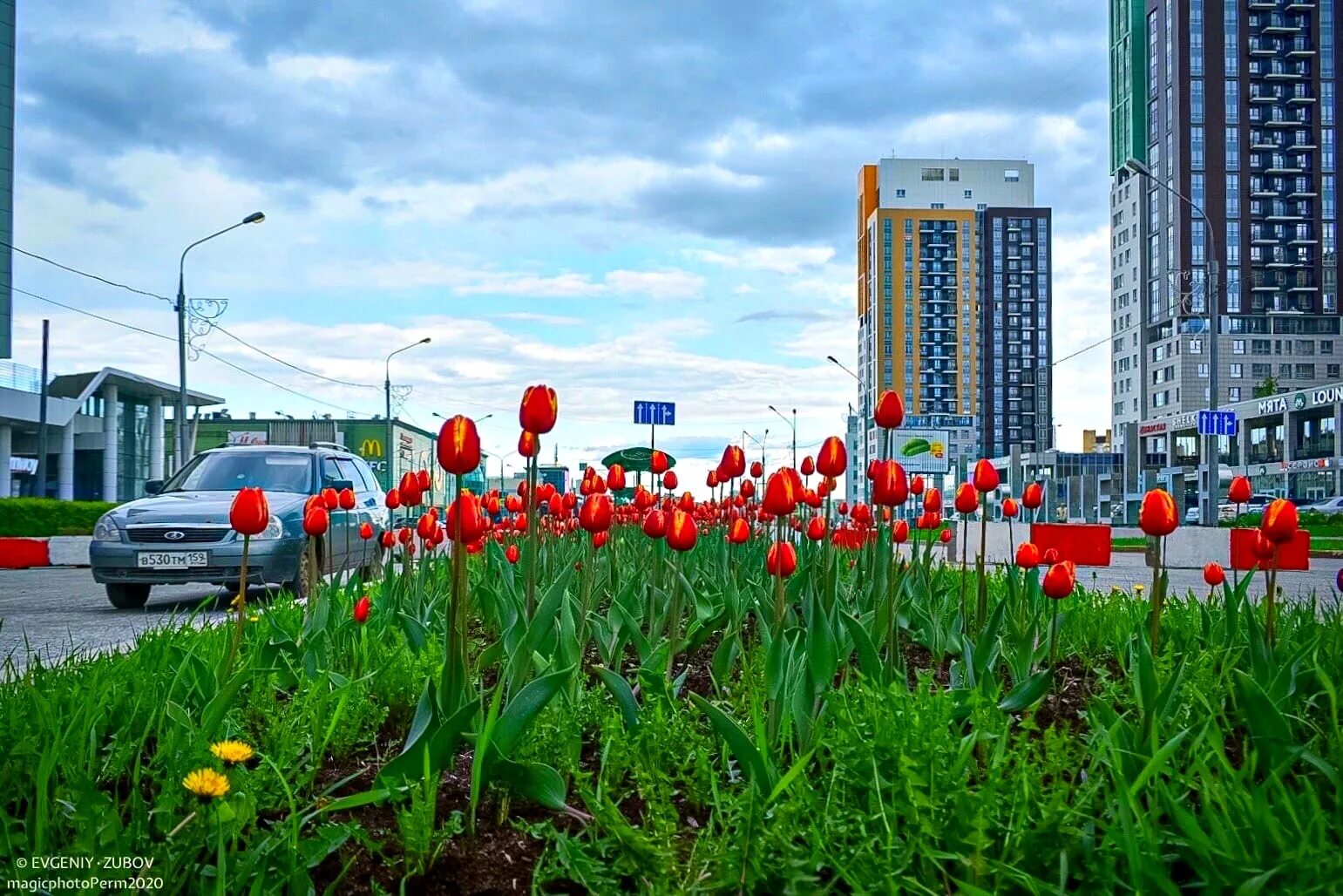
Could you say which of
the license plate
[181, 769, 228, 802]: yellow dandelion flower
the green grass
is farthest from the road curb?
[181, 769, 228, 802]: yellow dandelion flower

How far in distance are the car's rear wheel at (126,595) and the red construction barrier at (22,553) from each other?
32.0ft

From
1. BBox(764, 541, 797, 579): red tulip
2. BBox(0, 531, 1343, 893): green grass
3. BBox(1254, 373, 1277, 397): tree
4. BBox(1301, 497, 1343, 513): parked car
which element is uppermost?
BBox(1254, 373, 1277, 397): tree

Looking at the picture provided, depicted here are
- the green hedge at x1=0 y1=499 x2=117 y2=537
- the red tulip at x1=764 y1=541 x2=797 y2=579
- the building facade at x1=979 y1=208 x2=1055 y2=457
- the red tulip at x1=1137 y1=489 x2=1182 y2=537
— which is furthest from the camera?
the building facade at x1=979 y1=208 x2=1055 y2=457

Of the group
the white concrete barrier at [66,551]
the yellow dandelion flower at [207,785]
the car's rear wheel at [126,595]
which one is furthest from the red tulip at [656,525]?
the white concrete barrier at [66,551]

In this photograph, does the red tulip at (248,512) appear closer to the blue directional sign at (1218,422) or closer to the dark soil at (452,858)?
the dark soil at (452,858)

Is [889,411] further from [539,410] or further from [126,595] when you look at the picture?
[126,595]

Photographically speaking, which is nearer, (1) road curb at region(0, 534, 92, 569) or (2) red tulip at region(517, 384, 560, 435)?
(2) red tulip at region(517, 384, 560, 435)

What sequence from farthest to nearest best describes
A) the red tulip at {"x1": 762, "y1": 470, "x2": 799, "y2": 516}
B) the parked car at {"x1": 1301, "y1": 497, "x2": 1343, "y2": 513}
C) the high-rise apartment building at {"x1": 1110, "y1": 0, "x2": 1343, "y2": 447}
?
the high-rise apartment building at {"x1": 1110, "y1": 0, "x2": 1343, "y2": 447} < the parked car at {"x1": 1301, "y1": 497, "x2": 1343, "y2": 513} < the red tulip at {"x1": 762, "y1": 470, "x2": 799, "y2": 516}

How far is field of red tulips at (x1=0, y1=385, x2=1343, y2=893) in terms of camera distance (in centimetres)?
194

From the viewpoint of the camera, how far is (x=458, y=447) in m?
2.46

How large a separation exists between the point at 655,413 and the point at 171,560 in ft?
26.1

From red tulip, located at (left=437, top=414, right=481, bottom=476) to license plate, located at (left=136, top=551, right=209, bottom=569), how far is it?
7640 millimetres

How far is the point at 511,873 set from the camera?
2156 mm

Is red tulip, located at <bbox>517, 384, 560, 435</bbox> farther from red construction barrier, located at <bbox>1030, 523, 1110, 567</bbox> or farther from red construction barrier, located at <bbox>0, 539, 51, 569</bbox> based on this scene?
red construction barrier, located at <bbox>0, 539, 51, 569</bbox>
